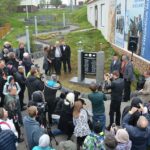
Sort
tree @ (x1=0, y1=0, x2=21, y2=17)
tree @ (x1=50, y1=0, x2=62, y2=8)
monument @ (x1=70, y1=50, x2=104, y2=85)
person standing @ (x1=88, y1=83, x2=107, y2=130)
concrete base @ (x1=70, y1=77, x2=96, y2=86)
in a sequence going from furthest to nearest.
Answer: tree @ (x1=50, y1=0, x2=62, y2=8), tree @ (x1=0, y1=0, x2=21, y2=17), concrete base @ (x1=70, y1=77, x2=96, y2=86), monument @ (x1=70, y1=50, x2=104, y2=85), person standing @ (x1=88, y1=83, x2=107, y2=130)

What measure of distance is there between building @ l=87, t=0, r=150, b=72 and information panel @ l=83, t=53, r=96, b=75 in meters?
1.69

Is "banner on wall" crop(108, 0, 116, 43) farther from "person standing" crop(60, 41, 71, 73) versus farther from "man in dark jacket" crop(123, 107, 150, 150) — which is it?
"man in dark jacket" crop(123, 107, 150, 150)

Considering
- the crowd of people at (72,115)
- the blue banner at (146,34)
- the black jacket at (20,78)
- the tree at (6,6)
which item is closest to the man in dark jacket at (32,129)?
A: the crowd of people at (72,115)

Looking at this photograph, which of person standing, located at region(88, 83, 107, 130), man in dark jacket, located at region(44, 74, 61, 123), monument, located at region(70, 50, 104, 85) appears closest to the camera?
person standing, located at region(88, 83, 107, 130)

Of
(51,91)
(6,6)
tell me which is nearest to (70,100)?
(51,91)

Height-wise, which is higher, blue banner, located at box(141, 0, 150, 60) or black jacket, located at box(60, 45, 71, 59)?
blue banner, located at box(141, 0, 150, 60)

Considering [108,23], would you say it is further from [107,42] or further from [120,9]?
[120,9]

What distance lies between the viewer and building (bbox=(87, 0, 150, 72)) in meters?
13.2

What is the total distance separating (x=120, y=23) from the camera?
57.4ft

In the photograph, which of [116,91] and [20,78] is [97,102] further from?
[20,78]

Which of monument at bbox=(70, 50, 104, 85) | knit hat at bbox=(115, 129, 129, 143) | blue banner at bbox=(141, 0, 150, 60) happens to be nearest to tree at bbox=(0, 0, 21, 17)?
monument at bbox=(70, 50, 104, 85)

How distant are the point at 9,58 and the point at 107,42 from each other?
11462mm

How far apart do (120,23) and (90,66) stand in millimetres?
5489

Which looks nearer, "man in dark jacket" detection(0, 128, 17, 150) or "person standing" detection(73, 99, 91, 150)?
"man in dark jacket" detection(0, 128, 17, 150)
